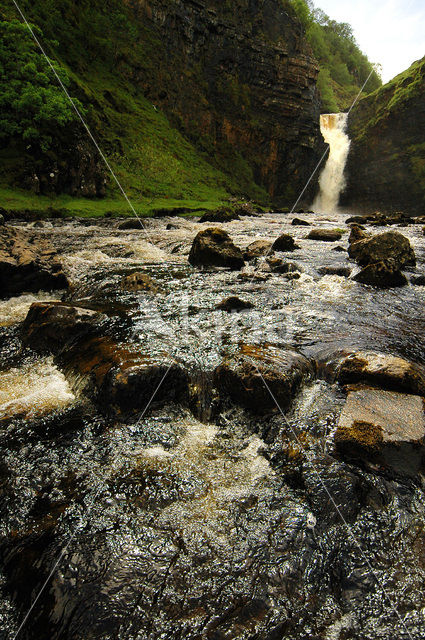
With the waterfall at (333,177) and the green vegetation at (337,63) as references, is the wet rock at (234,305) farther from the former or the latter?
the green vegetation at (337,63)

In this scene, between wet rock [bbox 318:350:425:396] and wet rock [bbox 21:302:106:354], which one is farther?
wet rock [bbox 21:302:106:354]

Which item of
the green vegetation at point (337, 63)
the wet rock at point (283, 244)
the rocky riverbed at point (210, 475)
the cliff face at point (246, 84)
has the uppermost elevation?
the green vegetation at point (337, 63)

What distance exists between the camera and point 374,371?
14.6 ft

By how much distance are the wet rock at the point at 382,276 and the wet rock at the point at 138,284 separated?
6.13 m

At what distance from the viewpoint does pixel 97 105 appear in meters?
35.2

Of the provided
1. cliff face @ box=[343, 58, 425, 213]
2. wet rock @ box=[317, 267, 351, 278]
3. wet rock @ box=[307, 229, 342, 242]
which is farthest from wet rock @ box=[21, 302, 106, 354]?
cliff face @ box=[343, 58, 425, 213]

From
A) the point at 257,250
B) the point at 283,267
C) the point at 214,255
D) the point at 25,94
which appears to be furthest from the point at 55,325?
the point at 25,94

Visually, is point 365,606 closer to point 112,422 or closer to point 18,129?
point 112,422

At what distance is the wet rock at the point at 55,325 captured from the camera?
5.56 m

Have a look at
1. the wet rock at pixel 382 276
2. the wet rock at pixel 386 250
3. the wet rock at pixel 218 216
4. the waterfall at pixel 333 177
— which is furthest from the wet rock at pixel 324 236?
the waterfall at pixel 333 177

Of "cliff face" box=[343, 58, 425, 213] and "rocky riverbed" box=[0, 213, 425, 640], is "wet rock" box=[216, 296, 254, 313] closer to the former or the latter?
"rocky riverbed" box=[0, 213, 425, 640]

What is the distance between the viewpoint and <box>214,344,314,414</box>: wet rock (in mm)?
4266

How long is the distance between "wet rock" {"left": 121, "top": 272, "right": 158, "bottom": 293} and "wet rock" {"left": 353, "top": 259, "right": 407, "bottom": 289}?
20.1 ft

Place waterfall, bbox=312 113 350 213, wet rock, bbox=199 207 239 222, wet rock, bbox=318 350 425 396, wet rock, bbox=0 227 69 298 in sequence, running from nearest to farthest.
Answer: wet rock, bbox=318 350 425 396 → wet rock, bbox=0 227 69 298 → wet rock, bbox=199 207 239 222 → waterfall, bbox=312 113 350 213
